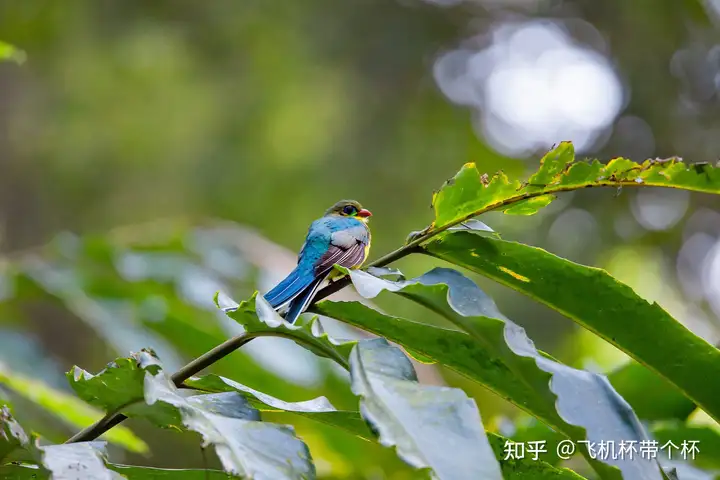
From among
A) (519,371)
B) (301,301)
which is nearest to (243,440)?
(519,371)

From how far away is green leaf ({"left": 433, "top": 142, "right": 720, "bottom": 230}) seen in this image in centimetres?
100

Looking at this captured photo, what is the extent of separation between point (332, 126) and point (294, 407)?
5.26m

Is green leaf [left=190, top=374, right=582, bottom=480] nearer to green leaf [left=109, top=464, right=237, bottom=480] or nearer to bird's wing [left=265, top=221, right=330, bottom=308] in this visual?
green leaf [left=109, top=464, right=237, bottom=480]

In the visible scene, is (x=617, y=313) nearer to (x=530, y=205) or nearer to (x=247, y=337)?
(x=530, y=205)

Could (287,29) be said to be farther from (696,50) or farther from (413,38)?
(696,50)

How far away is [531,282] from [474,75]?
542 centimetres

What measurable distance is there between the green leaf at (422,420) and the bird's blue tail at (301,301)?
1.11ft

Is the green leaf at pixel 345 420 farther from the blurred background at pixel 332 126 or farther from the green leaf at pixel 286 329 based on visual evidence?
the blurred background at pixel 332 126

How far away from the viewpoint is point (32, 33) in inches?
203

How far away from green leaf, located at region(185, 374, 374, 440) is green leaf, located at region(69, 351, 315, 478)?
7 centimetres

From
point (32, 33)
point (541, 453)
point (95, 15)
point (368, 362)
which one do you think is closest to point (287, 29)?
point (95, 15)

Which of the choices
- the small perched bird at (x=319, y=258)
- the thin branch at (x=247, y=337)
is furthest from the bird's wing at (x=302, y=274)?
the thin branch at (x=247, y=337)

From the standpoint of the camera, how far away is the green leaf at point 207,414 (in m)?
0.75

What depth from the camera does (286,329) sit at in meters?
0.88
